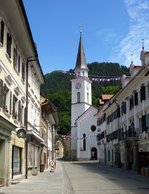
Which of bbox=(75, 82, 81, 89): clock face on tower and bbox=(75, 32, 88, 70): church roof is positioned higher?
bbox=(75, 32, 88, 70): church roof

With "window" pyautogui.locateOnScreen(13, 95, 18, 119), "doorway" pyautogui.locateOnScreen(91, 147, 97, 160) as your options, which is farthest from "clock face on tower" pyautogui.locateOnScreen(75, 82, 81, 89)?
"window" pyautogui.locateOnScreen(13, 95, 18, 119)

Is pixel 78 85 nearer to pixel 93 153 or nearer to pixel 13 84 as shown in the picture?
pixel 93 153

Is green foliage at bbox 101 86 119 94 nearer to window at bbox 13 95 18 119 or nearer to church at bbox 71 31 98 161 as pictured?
church at bbox 71 31 98 161

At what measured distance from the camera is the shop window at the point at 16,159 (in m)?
21.9

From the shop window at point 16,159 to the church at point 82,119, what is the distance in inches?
2798

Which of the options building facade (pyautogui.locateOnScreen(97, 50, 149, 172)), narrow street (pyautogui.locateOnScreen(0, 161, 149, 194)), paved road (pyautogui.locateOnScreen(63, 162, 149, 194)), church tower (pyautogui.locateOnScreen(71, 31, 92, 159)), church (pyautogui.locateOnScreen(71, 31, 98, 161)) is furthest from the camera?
church tower (pyautogui.locateOnScreen(71, 31, 92, 159))

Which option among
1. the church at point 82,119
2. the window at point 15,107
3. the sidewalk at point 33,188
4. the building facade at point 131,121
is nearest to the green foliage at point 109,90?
the church at point 82,119

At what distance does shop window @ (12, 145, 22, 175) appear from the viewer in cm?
2194

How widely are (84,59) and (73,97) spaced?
37.9ft

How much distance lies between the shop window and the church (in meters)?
71.1

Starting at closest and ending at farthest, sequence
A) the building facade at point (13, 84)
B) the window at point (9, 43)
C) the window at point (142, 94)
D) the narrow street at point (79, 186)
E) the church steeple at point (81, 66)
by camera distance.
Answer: the narrow street at point (79, 186) < the building facade at point (13, 84) < the window at point (9, 43) < the window at point (142, 94) < the church steeple at point (81, 66)

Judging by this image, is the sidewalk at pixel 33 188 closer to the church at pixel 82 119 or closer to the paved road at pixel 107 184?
the paved road at pixel 107 184

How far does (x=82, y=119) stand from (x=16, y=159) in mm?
75738

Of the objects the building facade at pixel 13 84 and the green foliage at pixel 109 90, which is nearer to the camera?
the building facade at pixel 13 84
